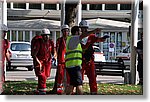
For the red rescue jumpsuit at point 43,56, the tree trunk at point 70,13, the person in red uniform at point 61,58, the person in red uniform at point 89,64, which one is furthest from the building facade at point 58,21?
the person in red uniform at point 89,64

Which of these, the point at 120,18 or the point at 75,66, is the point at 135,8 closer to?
the point at 75,66

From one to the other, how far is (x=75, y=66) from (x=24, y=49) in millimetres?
12265

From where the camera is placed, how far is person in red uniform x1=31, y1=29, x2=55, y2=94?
10.1 metres

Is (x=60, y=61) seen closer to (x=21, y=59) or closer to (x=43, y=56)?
(x=43, y=56)

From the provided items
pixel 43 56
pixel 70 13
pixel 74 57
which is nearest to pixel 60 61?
pixel 43 56

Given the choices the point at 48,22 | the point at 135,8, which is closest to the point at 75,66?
the point at 135,8

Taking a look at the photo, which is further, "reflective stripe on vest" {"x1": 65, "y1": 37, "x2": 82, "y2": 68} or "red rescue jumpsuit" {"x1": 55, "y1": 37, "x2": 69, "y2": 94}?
"red rescue jumpsuit" {"x1": 55, "y1": 37, "x2": 69, "y2": 94}

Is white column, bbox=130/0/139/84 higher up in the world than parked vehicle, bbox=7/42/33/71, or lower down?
higher up

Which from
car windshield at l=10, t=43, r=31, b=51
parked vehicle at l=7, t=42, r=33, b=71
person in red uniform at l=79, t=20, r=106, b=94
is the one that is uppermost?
person in red uniform at l=79, t=20, r=106, b=94

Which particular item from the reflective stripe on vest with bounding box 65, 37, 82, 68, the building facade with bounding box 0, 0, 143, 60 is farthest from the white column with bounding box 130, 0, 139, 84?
the building facade with bounding box 0, 0, 143, 60

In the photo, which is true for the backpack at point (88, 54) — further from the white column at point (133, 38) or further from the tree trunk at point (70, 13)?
the white column at point (133, 38)

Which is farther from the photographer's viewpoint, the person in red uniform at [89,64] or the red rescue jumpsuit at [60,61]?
the red rescue jumpsuit at [60,61]

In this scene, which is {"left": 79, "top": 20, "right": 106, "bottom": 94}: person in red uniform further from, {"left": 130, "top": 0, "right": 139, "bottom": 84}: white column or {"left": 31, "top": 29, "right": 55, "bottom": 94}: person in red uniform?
{"left": 130, "top": 0, "right": 139, "bottom": 84}: white column

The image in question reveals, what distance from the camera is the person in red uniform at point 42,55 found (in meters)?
10.1
